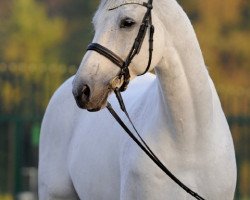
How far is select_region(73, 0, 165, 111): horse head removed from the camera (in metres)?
6.80

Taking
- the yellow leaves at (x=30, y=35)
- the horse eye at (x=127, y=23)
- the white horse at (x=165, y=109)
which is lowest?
the yellow leaves at (x=30, y=35)

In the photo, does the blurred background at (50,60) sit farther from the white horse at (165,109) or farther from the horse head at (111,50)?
the horse head at (111,50)

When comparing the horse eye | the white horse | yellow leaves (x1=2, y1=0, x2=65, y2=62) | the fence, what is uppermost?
the horse eye

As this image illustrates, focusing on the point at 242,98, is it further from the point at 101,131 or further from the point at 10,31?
the point at 10,31

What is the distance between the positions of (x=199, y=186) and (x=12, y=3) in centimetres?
3218

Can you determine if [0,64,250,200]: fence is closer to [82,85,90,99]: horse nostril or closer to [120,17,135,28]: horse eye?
[120,17,135,28]: horse eye

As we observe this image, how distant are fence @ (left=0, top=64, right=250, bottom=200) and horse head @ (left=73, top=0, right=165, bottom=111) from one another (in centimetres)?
701

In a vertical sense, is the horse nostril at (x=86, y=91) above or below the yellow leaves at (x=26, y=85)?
above

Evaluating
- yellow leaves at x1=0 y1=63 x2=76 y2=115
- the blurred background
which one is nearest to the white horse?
the blurred background

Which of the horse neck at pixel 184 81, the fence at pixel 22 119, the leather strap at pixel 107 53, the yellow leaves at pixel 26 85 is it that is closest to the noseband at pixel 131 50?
the leather strap at pixel 107 53

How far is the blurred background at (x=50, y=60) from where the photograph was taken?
14352mm

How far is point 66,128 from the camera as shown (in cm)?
909

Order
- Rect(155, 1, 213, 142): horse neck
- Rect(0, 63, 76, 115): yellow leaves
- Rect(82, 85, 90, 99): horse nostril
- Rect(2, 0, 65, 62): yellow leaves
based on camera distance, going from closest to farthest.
A: Rect(82, 85, 90, 99): horse nostril → Rect(155, 1, 213, 142): horse neck → Rect(0, 63, 76, 115): yellow leaves → Rect(2, 0, 65, 62): yellow leaves

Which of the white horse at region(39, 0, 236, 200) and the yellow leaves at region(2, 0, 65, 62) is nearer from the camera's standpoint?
the white horse at region(39, 0, 236, 200)
